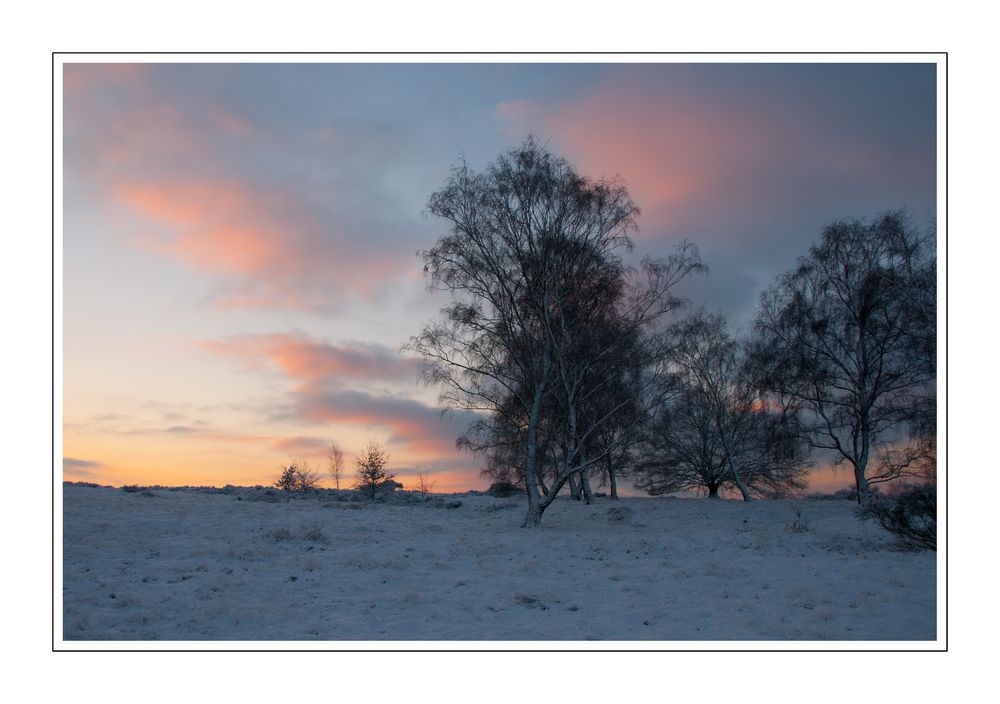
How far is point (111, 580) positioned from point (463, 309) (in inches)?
502

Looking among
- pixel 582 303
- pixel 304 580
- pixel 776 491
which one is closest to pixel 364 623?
pixel 304 580

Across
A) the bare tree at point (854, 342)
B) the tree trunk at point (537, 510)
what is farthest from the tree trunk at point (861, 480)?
the tree trunk at point (537, 510)

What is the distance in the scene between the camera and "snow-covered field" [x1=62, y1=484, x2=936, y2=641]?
9.73 metres

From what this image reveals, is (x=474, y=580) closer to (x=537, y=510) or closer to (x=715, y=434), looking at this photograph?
(x=537, y=510)

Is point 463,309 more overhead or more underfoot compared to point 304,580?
more overhead

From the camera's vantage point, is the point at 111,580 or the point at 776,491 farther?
the point at 776,491

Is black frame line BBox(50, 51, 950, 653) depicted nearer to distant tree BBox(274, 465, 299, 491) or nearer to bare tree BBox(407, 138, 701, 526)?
bare tree BBox(407, 138, 701, 526)

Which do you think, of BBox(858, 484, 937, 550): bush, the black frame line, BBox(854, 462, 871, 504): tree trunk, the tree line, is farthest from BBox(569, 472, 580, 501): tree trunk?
the black frame line

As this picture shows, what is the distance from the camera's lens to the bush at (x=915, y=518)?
14.7m

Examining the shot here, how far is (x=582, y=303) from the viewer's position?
2275 cm

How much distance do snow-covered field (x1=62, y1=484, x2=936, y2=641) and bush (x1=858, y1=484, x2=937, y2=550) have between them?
56cm
